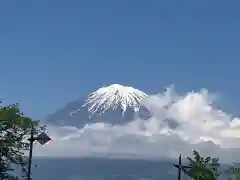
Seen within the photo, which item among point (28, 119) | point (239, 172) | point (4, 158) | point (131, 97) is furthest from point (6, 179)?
point (131, 97)

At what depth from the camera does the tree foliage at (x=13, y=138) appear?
49969mm

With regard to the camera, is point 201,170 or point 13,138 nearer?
point 13,138

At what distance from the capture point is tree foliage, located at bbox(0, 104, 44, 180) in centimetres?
4997

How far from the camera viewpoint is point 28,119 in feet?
170

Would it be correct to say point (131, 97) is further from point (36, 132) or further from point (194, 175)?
point (36, 132)

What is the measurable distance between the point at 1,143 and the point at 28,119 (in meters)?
3.35

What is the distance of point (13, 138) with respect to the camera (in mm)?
50688

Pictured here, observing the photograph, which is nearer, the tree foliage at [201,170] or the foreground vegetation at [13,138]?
the foreground vegetation at [13,138]

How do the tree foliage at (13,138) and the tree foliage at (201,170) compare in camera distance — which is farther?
the tree foliage at (201,170)

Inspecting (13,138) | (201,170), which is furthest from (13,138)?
(201,170)

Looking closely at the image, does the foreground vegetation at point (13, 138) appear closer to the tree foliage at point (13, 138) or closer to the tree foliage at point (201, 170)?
the tree foliage at point (13, 138)

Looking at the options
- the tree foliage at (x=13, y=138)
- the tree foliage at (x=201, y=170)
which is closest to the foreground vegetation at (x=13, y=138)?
the tree foliage at (x=13, y=138)

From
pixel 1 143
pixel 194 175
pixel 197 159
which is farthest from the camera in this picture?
pixel 197 159

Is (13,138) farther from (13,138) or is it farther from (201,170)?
(201,170)
